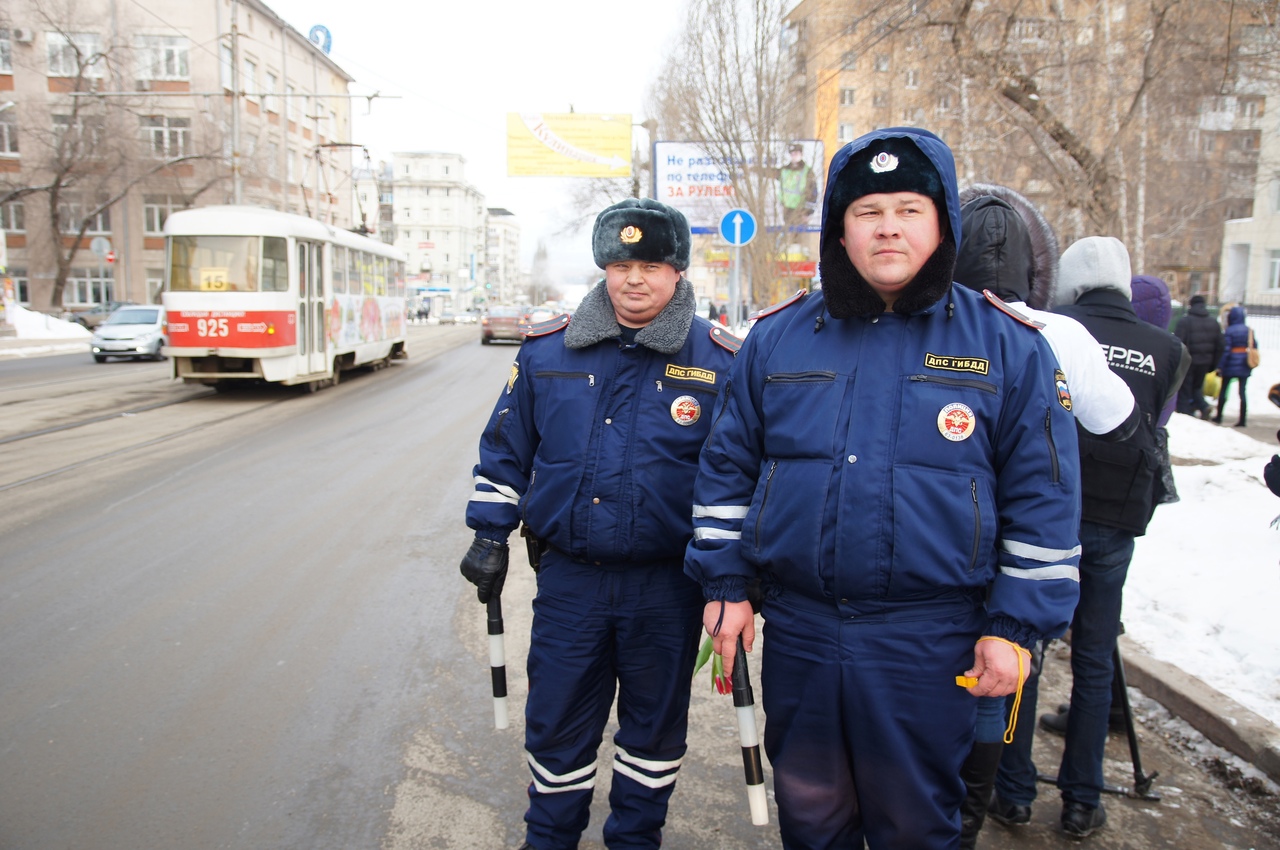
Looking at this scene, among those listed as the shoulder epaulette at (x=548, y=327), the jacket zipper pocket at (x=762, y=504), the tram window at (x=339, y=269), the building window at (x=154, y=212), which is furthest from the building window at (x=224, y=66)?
the jacket zipper pocket at (x=762, y=504)

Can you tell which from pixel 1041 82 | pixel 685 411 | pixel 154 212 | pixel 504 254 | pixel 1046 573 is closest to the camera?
pixel 1046 573

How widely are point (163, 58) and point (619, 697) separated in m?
52.8

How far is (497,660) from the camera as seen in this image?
3012 millimetres

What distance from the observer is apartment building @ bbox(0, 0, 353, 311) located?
4066 cm

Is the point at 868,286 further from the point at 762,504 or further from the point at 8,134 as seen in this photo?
the point at 8,134

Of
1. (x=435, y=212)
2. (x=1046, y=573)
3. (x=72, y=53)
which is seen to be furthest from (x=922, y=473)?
(x=435, y=212)

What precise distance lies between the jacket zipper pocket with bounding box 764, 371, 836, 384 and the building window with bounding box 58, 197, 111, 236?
47.6 m

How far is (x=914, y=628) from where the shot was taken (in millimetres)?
2066

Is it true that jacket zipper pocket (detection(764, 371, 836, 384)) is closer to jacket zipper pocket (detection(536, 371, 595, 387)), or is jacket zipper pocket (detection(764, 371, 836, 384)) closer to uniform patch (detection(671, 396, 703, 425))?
uniform patch (detection(671, 396, 703, 425))

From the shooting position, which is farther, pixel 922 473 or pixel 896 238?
pixel 896 238

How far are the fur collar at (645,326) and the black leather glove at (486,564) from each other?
0.72m

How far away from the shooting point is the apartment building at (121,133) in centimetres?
4066

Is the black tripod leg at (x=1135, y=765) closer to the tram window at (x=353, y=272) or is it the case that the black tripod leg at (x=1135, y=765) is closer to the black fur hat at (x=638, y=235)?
the black fur hat at (x=638, y=235)

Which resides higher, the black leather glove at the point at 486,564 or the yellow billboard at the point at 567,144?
the yellow billboard at the point at 567,144
